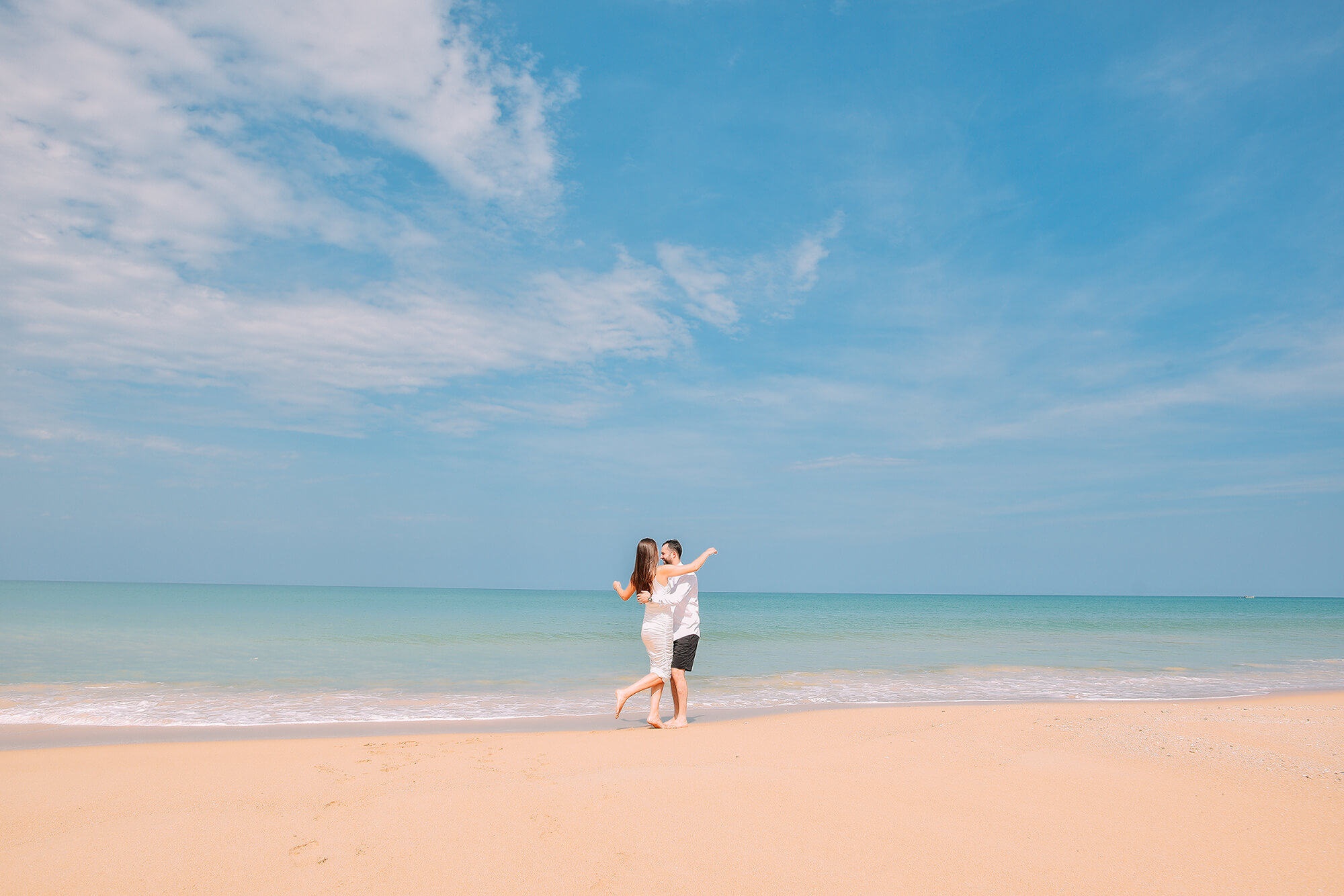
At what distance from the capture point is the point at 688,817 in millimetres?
4098

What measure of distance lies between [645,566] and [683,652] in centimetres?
118

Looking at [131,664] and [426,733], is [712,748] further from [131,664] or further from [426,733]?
[131,664]

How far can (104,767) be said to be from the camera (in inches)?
223

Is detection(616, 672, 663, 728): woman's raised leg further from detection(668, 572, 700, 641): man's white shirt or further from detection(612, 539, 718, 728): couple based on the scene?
detection(668, 572, 700, 641): man's white shirt

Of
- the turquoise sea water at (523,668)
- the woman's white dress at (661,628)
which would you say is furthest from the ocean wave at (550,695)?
the woman's white dress at (661,628)

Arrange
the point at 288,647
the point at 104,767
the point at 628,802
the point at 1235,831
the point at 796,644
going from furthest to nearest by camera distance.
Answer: the point at 796,644 → the point at 288,647 → the point at 104,767 → the point at 628,802 → the point at 1235,831

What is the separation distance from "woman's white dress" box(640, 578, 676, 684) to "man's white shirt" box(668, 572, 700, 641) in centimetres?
7

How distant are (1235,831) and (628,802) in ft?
11.7

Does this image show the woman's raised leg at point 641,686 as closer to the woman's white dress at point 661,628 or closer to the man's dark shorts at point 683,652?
the woman's white dress at point 661,628

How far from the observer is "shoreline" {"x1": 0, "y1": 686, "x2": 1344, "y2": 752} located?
728 cm

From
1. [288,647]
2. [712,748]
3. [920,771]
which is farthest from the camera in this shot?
[288,647]

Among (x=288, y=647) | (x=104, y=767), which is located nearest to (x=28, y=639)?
(x=288, y=647)

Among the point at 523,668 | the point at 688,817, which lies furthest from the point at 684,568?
the point at 523,668

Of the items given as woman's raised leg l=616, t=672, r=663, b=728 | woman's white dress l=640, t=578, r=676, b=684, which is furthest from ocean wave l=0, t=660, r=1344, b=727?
woman's white dress l=640, t=578, r=676, b=684
